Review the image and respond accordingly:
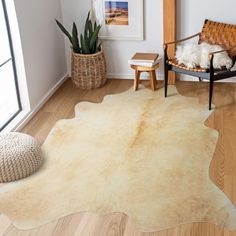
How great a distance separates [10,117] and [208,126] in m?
1.77

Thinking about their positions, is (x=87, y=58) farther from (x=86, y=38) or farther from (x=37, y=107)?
(x=37, y=107)

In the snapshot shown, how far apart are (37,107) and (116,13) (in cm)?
135

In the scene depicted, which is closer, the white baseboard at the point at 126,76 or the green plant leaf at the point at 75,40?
the green plant leaf at the point at 75,40

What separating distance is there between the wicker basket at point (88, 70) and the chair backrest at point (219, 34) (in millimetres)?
1075

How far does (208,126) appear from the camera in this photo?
354cm

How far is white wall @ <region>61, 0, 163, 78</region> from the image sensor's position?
436cm

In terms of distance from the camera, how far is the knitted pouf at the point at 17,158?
2.80 m

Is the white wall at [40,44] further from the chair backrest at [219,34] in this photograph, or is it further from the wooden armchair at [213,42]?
the chair backrest at [219,34]

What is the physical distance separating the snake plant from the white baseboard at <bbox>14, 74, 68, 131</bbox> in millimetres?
443

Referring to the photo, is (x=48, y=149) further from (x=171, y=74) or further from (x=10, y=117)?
(x=171, y=74)

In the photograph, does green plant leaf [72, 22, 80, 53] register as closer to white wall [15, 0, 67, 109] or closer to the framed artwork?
white wall [15, 0, 67, 109]

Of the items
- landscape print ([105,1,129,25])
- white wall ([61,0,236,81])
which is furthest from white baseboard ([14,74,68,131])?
landscape print ([105,1,129,25])

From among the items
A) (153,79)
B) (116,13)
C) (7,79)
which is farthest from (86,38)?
(7,79)

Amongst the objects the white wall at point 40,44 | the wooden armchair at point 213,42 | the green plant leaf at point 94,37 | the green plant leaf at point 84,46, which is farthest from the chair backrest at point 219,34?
the white wall at point 40,44
